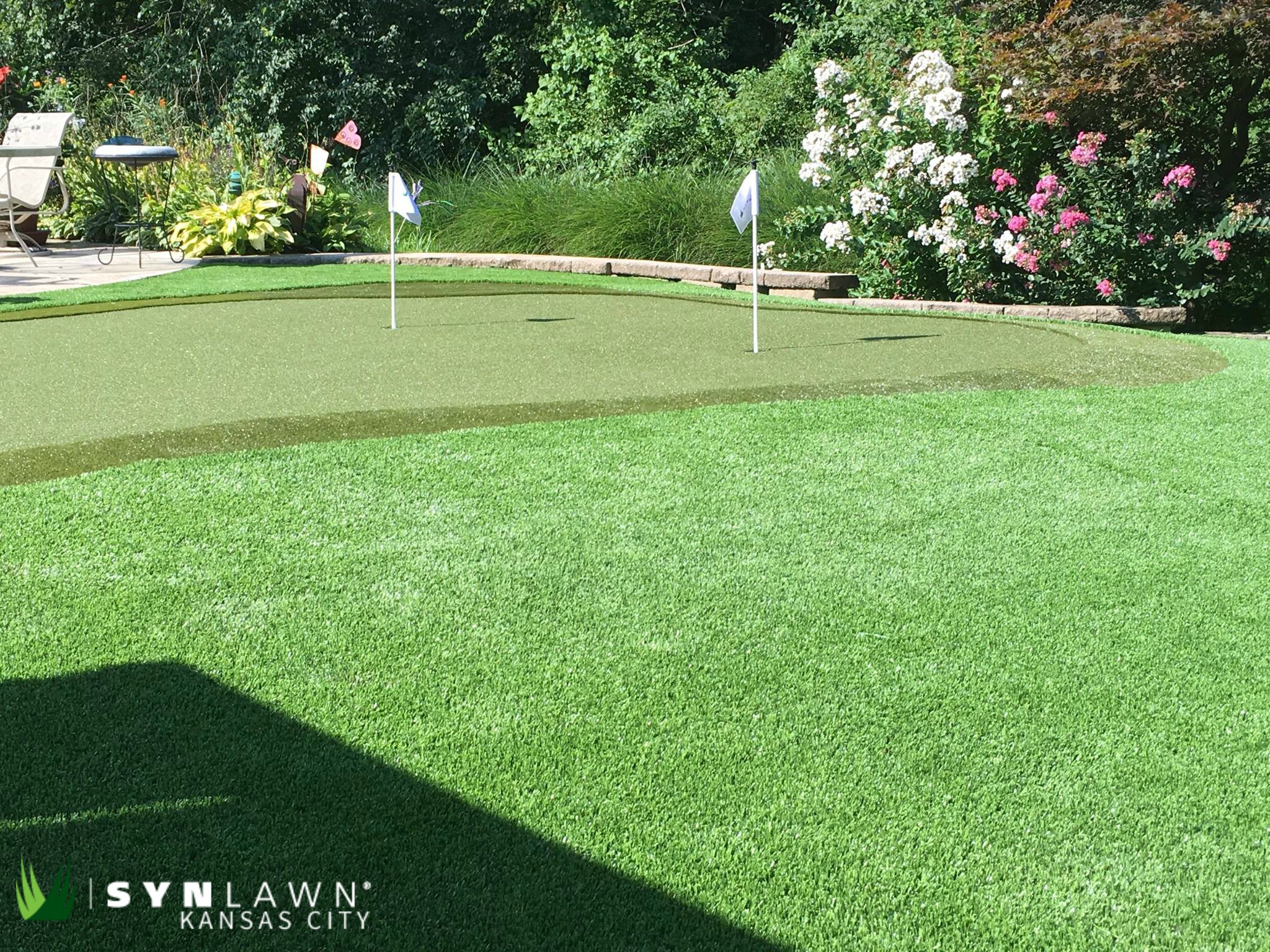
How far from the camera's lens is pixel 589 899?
198cm

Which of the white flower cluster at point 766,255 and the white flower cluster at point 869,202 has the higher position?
the white flower cluster at point 869,202

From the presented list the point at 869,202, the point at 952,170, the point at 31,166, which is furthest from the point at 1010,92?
the point at 31,166

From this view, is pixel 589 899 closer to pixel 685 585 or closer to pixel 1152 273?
pixel 685 585

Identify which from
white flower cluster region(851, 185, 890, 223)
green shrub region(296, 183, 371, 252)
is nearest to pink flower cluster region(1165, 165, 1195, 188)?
white flower cluster region(851, 185, 890, 223)

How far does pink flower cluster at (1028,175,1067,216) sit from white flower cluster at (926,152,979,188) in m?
0.56

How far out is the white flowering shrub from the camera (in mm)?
9703

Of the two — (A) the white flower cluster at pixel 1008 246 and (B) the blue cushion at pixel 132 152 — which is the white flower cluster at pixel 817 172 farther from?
(B) the blue cushion at pixel 132 152

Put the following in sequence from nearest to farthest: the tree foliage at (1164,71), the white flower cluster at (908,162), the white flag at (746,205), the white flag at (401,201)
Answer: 1. the white flag at (746,205)
2. the white flag at (401,201)
3. the tree foliage at (1164,71)
4. the white flower cluster at (908,162)

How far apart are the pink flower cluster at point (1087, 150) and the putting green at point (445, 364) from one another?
2.12m

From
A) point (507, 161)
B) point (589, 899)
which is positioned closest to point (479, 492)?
point (589, 899)

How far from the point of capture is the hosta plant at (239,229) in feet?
41.7

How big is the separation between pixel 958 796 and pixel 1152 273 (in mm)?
8344

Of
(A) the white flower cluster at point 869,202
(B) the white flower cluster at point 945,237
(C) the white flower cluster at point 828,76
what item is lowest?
(B) the white flower cluster at point 945,237

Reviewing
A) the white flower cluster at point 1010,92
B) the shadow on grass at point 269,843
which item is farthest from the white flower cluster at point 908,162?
the shadow on grass at point 269,843
